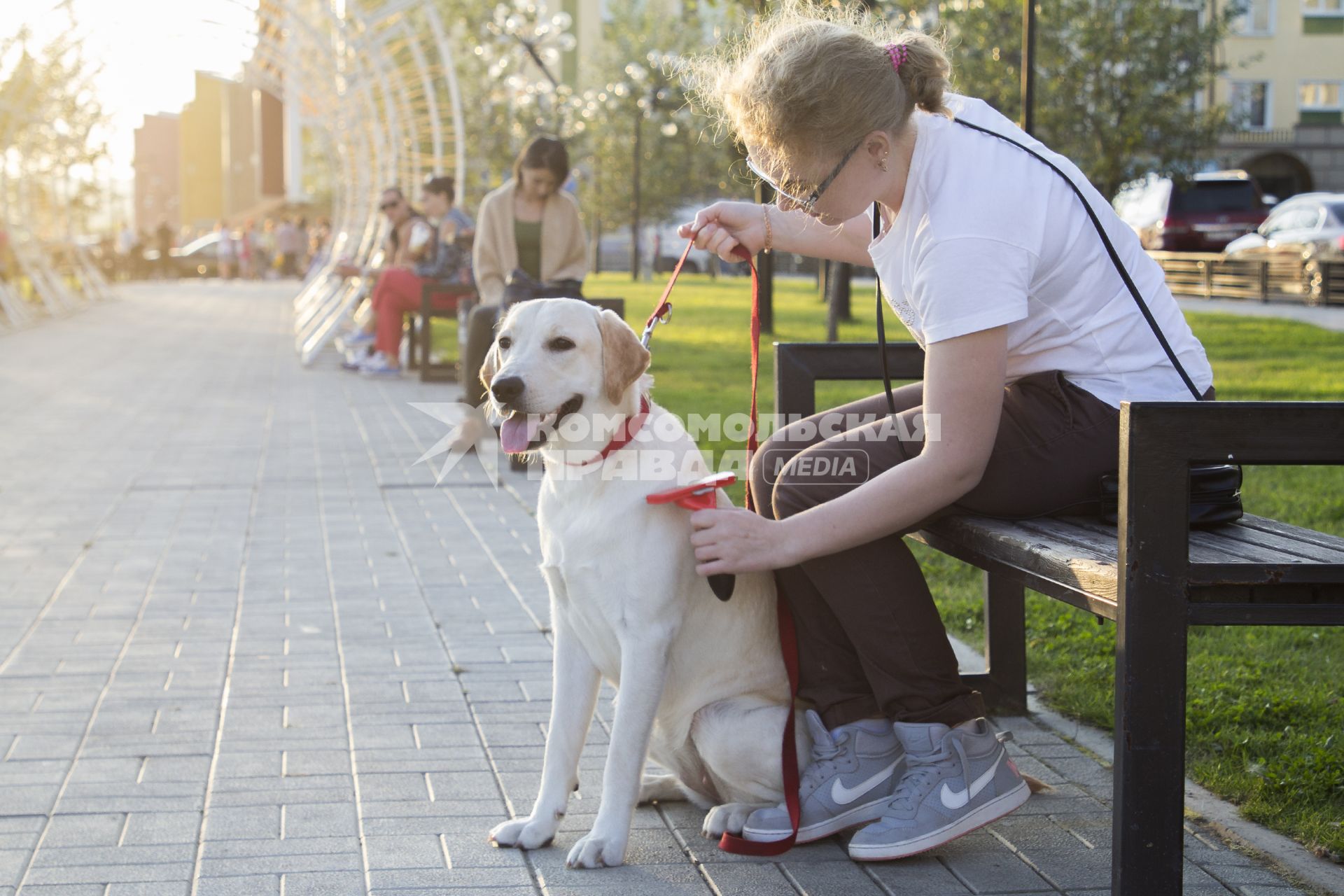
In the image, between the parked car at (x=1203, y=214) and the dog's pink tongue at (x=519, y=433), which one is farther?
the parked car at (x=1203, y=214)

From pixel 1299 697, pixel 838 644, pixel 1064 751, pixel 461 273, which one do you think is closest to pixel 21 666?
pixel 838 644

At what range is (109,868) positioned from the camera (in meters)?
3.02

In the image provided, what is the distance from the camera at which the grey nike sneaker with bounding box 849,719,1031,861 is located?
9.82 feet

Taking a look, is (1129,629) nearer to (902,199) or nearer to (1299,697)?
(902,199)

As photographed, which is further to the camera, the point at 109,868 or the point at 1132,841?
the point at 109,868

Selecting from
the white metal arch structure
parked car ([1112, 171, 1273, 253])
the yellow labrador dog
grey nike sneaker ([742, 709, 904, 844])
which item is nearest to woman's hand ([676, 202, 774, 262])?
the yellow labrador dog

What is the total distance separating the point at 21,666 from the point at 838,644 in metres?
2.95

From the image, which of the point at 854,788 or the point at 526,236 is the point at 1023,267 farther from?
the point at 526,236

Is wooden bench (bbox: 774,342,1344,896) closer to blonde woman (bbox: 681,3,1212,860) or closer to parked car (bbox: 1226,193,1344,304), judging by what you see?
blonde woman (bbox: 681,3,1212,860)

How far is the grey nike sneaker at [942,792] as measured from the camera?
2992 millimetres

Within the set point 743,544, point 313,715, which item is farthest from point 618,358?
point 313,715

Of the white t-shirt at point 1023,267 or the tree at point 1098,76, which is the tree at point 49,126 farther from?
the white t-shirt at point 1023,267

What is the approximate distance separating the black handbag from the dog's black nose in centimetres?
112

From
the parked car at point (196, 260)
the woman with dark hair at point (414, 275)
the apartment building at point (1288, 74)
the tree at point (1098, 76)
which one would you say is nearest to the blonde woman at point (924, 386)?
the woman with dark hair at point (414, 275)
